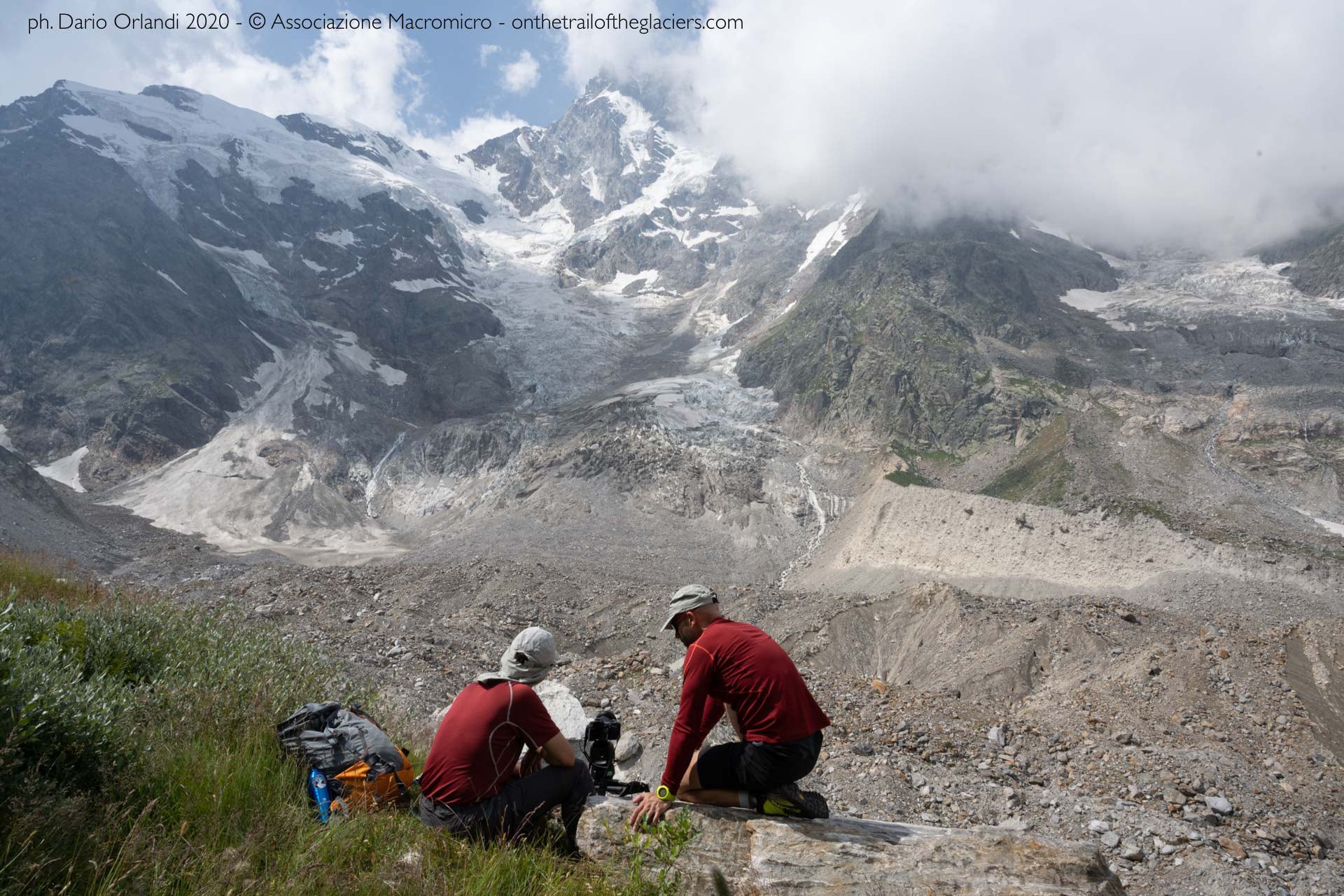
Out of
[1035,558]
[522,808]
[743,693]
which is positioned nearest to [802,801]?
[743,693]

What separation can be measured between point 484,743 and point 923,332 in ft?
271

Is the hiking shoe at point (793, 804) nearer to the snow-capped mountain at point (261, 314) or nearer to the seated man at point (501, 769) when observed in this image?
the seated man at point (501, 769)

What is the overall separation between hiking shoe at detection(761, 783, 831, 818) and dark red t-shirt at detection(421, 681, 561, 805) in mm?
1389

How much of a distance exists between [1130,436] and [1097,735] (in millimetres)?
52693

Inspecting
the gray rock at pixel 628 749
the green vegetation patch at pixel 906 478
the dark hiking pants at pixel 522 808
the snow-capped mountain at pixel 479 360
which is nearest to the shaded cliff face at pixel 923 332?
the snow-capped mountain at pixel 479 360

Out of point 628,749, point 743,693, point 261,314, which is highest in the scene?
point 261,314

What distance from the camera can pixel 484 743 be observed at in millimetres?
4211

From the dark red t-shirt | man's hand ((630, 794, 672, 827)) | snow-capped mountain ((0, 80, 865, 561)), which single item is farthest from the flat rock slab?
snow-capped mountain ((0, 80, 865, 561))

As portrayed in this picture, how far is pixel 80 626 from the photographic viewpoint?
5418 millimetres

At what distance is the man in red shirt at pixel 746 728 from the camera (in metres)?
4.16

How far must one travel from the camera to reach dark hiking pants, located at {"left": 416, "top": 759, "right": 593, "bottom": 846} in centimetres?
406

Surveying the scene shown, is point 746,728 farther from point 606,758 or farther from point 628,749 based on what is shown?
point 628,749

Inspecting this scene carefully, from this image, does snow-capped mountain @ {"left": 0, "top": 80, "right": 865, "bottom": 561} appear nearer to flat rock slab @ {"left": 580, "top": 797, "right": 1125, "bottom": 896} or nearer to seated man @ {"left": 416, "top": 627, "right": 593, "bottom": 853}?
seated man @ {"left": 416, "top": 627, "right": 593, "bottom": 853}

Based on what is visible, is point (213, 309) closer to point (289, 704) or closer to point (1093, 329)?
point (289, 704)
